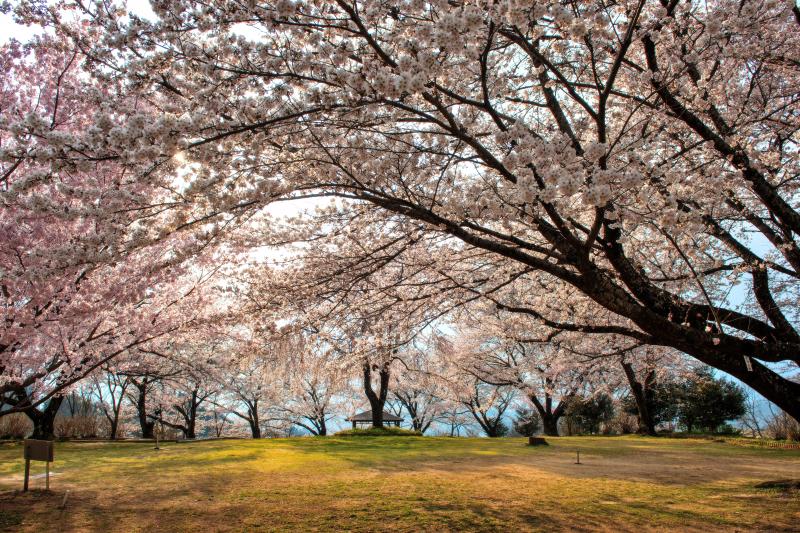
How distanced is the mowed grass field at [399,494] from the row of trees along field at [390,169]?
1.77 meters

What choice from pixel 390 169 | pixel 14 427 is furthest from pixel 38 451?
pixel 14 427

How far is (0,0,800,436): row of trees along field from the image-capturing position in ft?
12.5

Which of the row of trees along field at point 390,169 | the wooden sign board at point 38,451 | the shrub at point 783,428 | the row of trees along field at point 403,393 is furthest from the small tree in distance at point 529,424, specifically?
the wooden sign board at point 38,451

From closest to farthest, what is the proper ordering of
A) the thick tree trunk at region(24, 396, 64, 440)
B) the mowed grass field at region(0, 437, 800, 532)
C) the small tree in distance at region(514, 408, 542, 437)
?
1. the mowed grass field at region(0, 437, 800, 532)
2. the thick tree trunk at region(24, 396, 64, 440)
3. the small tree in distance at region(514, 408, 542, 437)

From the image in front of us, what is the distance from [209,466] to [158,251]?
458 centimetres

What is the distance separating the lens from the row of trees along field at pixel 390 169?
3818 millimetres

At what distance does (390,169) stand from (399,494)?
15.1 feet

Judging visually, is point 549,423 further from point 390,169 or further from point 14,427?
point 14,427

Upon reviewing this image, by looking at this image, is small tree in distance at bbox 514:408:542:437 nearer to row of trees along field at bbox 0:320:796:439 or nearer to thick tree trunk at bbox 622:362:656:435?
row of trees along field at bbox 0:320:796:439

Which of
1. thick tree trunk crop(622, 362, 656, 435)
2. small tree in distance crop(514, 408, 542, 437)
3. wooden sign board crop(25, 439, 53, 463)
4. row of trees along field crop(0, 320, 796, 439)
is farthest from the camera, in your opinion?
small tree in distance crop(514, 408, 542, 437)

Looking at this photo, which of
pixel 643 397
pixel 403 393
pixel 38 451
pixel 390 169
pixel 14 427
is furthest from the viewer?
pixel 403 393

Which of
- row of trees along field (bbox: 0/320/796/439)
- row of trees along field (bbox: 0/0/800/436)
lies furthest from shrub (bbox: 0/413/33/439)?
row of trees along field (bbox: 0/0/800/436)

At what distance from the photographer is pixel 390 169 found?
5.69m

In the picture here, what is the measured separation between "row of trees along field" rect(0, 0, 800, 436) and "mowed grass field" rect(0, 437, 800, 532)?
177 cm
